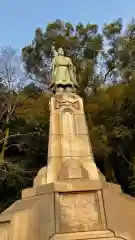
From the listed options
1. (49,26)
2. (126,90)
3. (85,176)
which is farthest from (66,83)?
(49,26)

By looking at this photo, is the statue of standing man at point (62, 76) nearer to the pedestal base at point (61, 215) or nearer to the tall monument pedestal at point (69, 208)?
the tall monument pedestal at point (69, 208)

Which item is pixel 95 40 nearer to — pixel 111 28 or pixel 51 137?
pixel 111 28

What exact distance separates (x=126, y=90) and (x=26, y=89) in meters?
5.67

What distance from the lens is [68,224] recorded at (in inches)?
177

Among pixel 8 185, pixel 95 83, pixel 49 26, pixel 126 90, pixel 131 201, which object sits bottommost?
pixel 131 201

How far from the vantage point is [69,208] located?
15.2ft

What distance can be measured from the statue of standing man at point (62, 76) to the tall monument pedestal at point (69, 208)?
5.19 feet

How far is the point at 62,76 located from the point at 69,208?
10.3 ft

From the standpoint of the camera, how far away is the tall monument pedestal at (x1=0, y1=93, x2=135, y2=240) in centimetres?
446

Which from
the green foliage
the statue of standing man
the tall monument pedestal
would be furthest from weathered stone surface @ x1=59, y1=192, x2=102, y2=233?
the green foliage

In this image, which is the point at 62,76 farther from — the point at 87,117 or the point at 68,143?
the point at 87,117

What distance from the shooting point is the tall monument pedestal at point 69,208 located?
4.46m

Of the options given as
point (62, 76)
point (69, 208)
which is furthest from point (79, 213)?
point (62, 76)

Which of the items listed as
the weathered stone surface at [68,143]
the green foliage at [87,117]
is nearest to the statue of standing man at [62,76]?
the weathered stone surface at [68,143]
